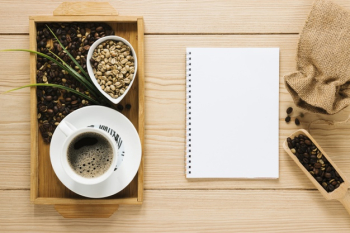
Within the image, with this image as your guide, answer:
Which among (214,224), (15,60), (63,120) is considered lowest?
(214,224)

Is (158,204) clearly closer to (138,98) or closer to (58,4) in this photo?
(138,98)

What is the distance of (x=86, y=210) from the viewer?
2.98ft

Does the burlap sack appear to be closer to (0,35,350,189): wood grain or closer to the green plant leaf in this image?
(0,35,350,189): wood grain

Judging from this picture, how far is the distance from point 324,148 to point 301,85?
17 cm

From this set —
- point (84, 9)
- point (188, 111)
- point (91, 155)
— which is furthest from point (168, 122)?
point (84, 9)

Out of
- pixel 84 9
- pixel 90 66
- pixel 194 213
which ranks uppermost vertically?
pixel 84 9

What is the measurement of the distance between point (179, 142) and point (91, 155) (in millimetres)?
205

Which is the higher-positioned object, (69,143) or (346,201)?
(69,143)

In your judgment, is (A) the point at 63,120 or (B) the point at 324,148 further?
(B) the point at 324,148

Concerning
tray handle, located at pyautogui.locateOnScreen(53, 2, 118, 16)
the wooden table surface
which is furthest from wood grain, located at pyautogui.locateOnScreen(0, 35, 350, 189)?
tray handle, located at pyautogui.locateOnScreen(53, 2, 118, 16)

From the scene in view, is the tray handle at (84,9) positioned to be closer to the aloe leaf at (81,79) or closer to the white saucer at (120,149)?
the aloe leaf at (81,79)

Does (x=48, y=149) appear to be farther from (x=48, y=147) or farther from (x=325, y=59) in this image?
(x=325, y=59)

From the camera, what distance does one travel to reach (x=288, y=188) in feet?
3.05

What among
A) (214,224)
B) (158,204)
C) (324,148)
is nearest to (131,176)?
(158,204)
